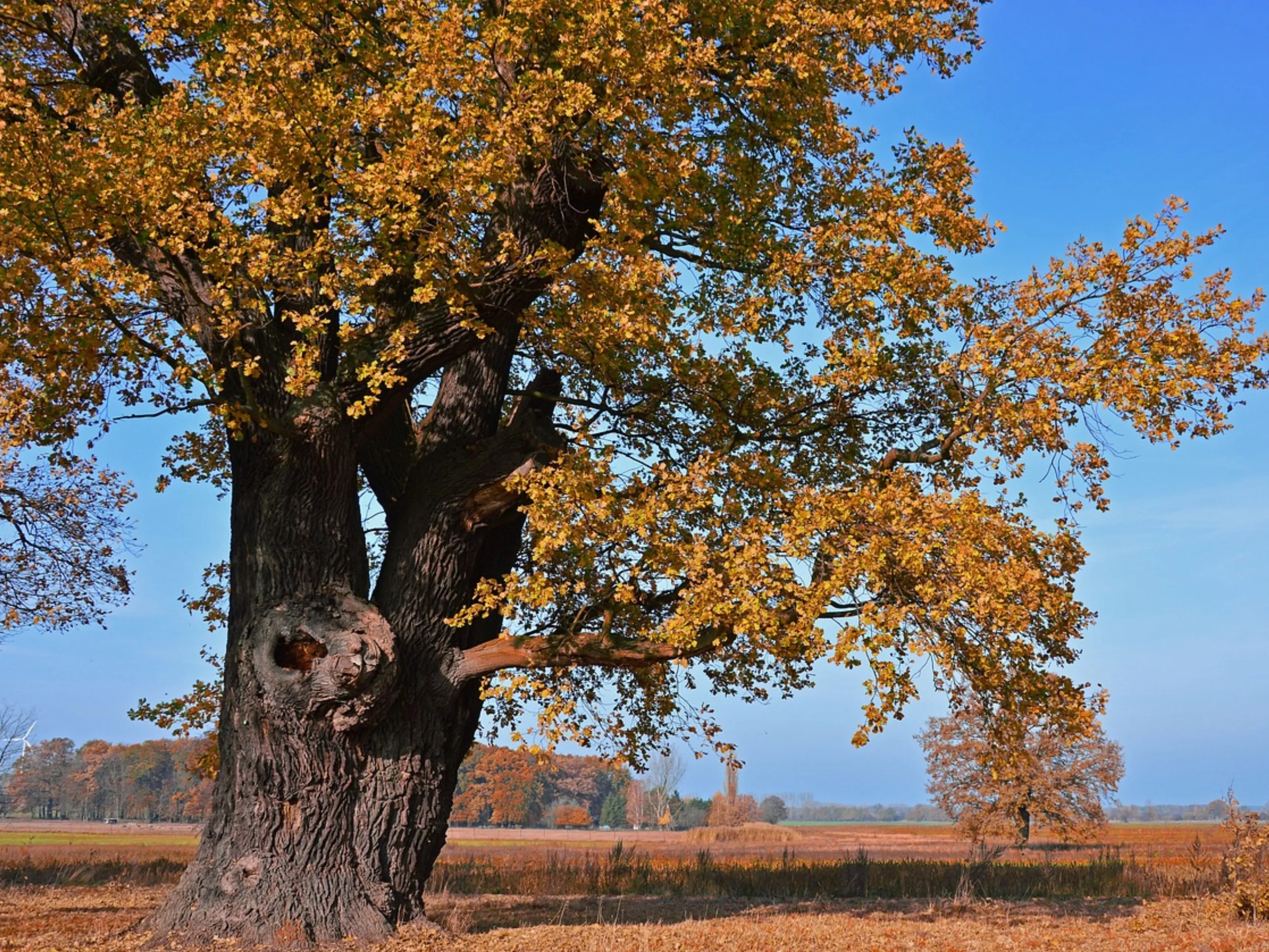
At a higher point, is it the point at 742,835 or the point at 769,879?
the point at 769,879

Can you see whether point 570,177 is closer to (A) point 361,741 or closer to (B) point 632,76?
(B) point 632,76

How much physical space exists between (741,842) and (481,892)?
33272 millimetres

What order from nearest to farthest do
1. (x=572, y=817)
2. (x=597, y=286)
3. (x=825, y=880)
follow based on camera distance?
(x=597, y=286), (x=825, y=880), (x=572, y=817)

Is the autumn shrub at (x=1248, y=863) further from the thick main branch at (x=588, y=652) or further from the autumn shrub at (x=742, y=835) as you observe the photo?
the autumn shrub at (x=742, y=835)

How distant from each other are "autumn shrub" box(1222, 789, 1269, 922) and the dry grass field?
288mm

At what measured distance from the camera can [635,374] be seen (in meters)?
12.2

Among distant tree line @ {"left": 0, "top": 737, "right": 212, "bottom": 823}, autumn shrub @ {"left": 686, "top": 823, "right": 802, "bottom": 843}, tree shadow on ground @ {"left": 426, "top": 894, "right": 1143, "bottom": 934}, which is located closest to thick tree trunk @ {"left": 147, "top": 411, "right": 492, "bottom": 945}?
tree shadow on ground @ {"left": 426, "top": 894, "right": 1143, "bottom": 934}

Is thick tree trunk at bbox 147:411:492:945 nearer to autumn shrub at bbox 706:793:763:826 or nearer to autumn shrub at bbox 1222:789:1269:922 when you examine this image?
autumn shrub at bbox 1222:789:1269:922

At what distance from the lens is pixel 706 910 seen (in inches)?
509

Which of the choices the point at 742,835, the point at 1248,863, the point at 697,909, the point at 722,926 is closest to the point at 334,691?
the point at 722,926

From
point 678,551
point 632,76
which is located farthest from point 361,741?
point 632,76

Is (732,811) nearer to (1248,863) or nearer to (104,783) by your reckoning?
(1248,863)

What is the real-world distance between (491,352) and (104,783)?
9506cm

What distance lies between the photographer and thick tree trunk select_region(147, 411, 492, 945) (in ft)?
31.5
